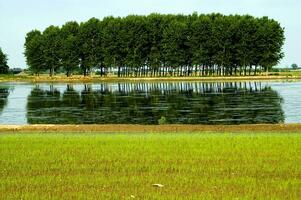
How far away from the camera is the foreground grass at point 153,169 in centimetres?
1288

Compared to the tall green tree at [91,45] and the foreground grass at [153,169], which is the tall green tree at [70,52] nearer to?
the tall green tree at [91,45]

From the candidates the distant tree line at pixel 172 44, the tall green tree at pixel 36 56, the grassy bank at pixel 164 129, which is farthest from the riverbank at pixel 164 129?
the tall green tree at pixel 36 56

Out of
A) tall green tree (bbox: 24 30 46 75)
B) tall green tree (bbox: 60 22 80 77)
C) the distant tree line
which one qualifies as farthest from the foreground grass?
tall green tree (bbox: 24 30 46 75)

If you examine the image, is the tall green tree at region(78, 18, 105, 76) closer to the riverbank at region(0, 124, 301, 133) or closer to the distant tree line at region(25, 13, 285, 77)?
→ the distant tree line at region(25, 13, 285, 77)

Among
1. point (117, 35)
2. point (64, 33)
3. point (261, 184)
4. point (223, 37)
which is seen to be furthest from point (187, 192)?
point (64, 33)

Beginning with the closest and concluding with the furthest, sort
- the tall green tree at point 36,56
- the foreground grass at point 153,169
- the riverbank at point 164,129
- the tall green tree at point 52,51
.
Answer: the foreground grass at point 153,169, the riverbank at point 164,129, the tall green tree at point 52,51, the tall green tree at point 36,56

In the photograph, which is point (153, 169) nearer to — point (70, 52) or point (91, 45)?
point (91, 45)

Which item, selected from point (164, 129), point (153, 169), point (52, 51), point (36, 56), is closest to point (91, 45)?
point (52, 51)

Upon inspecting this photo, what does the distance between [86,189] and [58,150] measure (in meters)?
7.98

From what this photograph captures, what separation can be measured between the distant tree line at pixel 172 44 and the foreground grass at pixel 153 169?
137 metres

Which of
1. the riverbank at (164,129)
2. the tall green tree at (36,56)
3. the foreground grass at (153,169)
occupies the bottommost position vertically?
the riverbank at (164,129)

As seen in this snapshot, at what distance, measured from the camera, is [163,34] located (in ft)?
550

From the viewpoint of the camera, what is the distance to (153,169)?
1614 centimetres

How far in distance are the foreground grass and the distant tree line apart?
137 m
